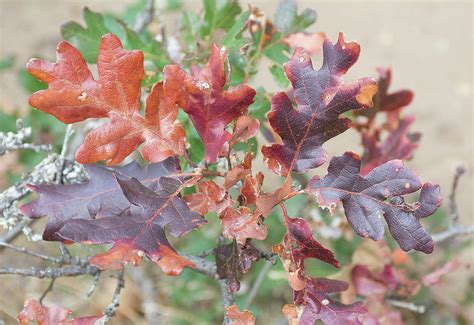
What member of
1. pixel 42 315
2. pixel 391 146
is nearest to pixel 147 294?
pixel 391 146

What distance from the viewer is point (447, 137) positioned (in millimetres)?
3584

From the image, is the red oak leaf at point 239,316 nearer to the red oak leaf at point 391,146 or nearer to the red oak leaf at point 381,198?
the red oak leaf at point 381,198

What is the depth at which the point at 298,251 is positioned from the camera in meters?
1.19

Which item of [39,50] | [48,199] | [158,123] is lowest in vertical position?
[39,50]

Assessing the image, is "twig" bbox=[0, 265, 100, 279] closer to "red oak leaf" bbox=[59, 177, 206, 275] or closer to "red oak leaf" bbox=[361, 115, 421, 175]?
"red oak leaf" bbox=[59, 177, 206, 275]

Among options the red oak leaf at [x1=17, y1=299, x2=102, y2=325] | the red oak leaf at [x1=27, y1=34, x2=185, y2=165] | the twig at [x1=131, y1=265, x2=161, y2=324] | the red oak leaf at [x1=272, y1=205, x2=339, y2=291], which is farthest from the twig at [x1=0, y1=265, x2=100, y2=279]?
the twig at [x1=131, y1=265, x2=161, y2=324]

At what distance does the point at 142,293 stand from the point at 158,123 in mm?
1841

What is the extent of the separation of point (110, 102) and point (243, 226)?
13.0 inches

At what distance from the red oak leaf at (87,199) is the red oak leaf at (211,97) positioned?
0.10 metres

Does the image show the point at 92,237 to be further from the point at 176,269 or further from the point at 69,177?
the point at 69,177

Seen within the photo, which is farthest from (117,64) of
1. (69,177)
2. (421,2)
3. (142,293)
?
(421,2)

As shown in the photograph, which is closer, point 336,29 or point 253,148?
point 253,148

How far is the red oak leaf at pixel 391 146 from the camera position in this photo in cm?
179

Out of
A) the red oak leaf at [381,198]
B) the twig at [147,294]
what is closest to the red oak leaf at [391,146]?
the red oak leaf at [381,198]
